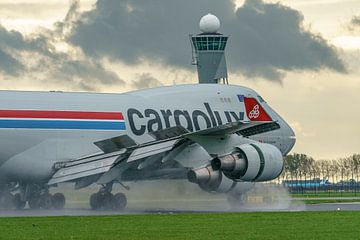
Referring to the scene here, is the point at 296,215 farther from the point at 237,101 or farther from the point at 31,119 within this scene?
the point at 237,101

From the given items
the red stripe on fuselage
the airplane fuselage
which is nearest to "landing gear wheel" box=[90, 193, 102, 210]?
the airplane fuselage

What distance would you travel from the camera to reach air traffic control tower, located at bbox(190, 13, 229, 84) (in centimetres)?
13675

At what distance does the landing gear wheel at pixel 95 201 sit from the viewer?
4836 cm

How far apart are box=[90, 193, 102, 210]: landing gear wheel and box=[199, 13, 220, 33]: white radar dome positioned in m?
84.5

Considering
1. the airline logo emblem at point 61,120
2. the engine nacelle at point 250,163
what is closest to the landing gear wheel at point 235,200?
the engine nacelle at point 250,163

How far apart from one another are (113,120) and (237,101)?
11.3 m

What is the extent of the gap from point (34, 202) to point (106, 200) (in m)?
4.12

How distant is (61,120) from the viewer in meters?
50.1

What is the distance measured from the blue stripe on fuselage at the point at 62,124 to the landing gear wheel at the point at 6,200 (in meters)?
4.13

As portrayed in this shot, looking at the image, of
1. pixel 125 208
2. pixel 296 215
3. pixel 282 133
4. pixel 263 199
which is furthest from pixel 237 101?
pixel 296 215

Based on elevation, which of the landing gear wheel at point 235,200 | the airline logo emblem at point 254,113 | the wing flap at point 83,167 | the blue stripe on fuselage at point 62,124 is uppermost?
the airline logo emblem at point 254,113

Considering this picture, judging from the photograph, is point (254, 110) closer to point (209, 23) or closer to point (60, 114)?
point (60, 114)

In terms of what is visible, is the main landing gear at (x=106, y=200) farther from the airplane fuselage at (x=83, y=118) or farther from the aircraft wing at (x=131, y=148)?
the airplane fuselage at (x=83, y=118)

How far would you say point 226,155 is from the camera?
45375 millimetres
